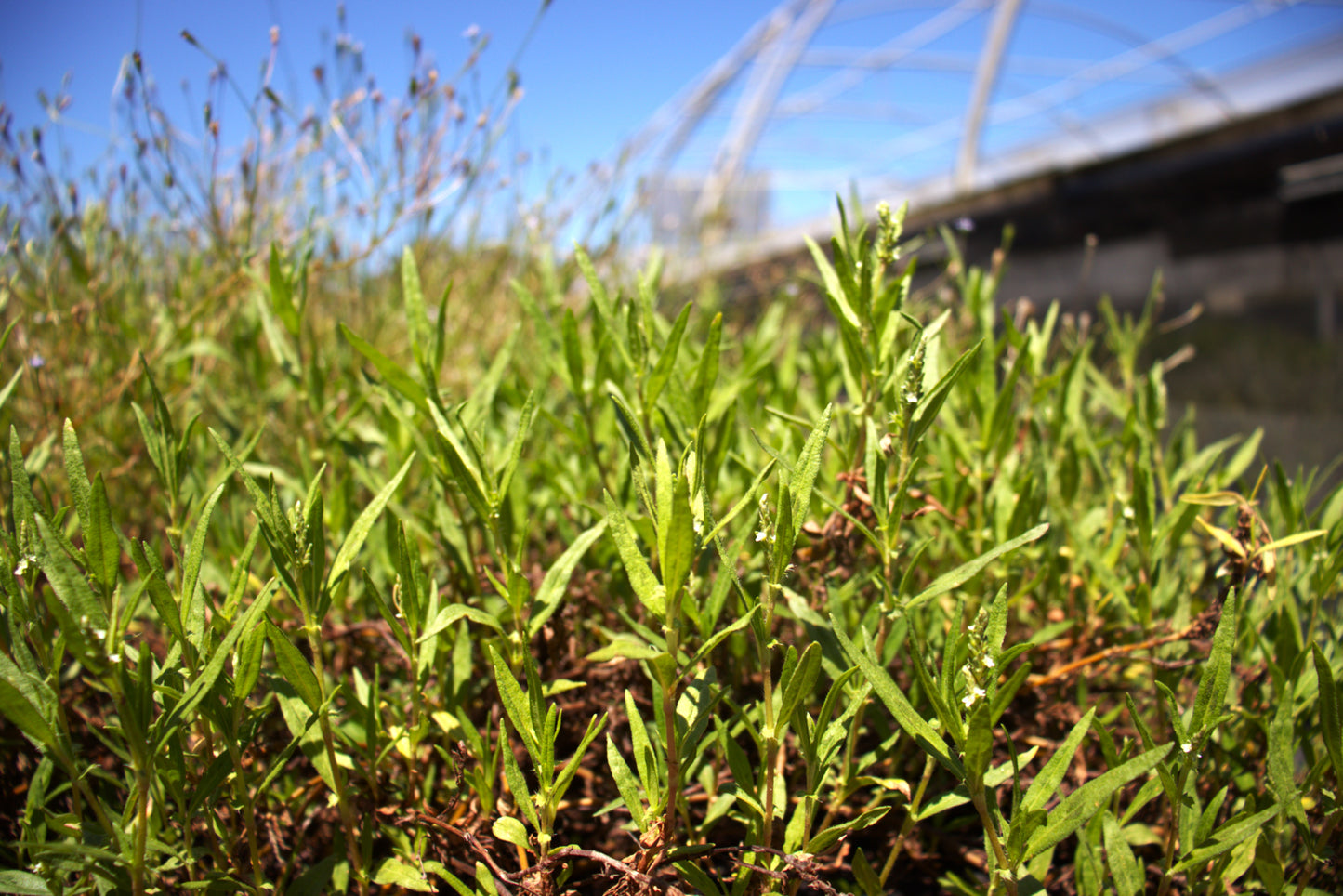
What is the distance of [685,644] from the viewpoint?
41.2 inches

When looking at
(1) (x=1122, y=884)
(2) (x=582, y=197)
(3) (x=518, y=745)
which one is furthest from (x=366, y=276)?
(1) (x=1122, y=884)

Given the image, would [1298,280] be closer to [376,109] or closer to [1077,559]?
[1077,559]

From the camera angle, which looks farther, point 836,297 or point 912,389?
→ point 836,297

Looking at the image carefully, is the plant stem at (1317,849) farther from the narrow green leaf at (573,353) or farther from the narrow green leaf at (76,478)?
the narrow green leaf at (76,478)

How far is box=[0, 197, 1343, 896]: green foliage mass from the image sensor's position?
2.64 feet

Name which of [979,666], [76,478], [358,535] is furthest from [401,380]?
[979,666]

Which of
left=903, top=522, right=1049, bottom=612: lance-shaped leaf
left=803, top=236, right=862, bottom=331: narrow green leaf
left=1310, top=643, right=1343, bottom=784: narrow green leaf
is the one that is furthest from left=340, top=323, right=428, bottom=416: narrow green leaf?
left=1310, top=643, right=1343, bottom=784: narrow green leaf

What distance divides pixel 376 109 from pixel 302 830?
1.68 metres

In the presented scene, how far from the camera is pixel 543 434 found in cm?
166

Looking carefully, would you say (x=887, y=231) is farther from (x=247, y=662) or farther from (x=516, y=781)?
(x=247, y=662)

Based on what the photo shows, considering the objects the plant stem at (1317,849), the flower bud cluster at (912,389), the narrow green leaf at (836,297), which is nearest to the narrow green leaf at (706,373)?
the narrow green leaf at (836,297)

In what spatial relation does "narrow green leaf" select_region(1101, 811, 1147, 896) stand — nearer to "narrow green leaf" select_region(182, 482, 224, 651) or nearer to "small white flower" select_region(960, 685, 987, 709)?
"small white flower" select_region(960, 685, 987, 709)

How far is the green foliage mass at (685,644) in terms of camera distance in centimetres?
80

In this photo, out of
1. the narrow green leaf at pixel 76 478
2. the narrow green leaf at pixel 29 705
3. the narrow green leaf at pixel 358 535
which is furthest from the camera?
the narrow green leaf at pixel 358 535
